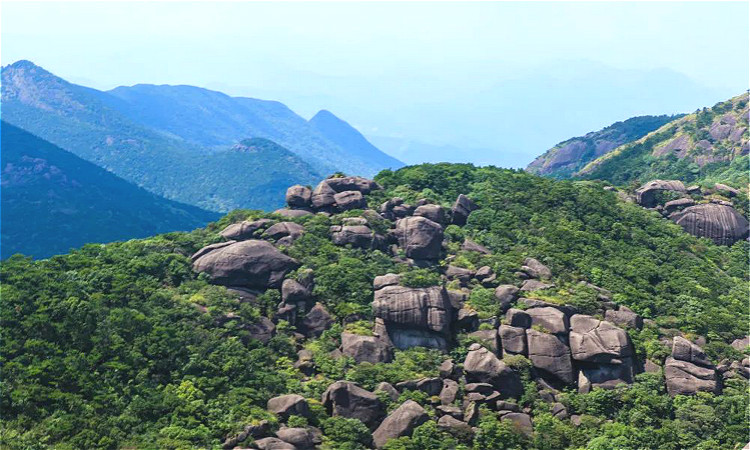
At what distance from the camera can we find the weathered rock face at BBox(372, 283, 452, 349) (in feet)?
154

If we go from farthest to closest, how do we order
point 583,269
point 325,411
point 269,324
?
point 583,269 < point 269,324 < point 325,411

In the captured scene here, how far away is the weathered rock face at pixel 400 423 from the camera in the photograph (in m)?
38.4

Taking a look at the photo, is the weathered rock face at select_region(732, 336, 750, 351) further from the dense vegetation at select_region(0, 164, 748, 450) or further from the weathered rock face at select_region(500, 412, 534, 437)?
the weathered rock face at select_region(500, 412, 534, 437)

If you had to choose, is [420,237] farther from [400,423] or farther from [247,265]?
[400,423]

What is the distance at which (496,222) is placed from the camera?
64.1 meters

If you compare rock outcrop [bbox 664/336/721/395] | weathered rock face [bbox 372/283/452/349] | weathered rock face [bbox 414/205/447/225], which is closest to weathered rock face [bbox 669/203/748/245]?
rock outcrop [bbox 664/336/721/395]

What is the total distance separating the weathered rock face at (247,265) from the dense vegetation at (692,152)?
6969cm

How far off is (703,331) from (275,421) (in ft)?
104

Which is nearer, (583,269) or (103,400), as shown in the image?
(103,400)

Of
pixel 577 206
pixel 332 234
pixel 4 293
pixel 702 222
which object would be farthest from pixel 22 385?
pixel 702 222

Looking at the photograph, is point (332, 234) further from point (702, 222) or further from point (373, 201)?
point (702, 222)

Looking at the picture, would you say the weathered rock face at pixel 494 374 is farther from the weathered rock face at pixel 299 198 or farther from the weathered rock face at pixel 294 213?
the weathered rock face at pixel 299 198

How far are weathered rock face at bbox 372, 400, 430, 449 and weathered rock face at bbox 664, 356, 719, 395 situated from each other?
54.5 feet

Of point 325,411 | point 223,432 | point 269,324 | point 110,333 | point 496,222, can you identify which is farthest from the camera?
point 496,222
